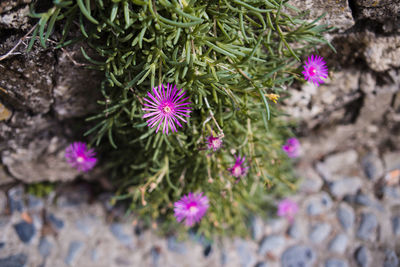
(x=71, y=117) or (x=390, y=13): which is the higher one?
(x=390, y=13)

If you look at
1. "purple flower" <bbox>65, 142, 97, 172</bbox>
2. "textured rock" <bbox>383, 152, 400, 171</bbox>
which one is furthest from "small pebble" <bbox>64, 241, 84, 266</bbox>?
"textured rock" <bbox>383, 152, 400, 171</bbox>

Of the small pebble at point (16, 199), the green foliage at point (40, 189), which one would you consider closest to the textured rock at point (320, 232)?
the green foliage at point (40, 189)

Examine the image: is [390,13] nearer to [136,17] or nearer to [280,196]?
[136,17]

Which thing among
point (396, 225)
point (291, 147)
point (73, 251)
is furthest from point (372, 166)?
point (73, 251)

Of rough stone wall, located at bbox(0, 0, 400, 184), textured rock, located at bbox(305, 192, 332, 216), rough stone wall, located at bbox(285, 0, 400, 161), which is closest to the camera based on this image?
rough stone wall, located at bbox(0, 0, 400, 184)

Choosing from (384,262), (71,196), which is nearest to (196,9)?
(71,196)

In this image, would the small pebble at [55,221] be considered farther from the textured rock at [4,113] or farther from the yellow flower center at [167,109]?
the yellow flower center at [167,109]

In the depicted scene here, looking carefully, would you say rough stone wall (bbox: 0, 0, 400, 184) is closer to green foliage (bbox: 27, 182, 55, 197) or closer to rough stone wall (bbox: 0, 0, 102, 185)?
rough stone wall (bbox: 0, 0, 102, 185)
